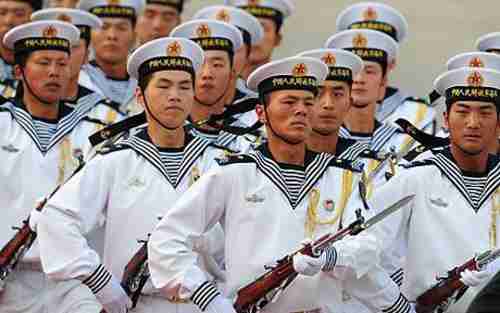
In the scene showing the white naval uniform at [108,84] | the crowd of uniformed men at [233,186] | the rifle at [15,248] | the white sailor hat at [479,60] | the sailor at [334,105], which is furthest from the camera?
the white naval uniform at [108,84]

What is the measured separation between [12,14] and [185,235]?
18.0ft

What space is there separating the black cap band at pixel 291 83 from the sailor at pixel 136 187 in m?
0.57

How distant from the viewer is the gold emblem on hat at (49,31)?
16547mm

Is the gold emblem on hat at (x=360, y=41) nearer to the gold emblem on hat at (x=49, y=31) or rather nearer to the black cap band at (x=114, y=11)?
the gold emblem on hat at (x=49, y=31)

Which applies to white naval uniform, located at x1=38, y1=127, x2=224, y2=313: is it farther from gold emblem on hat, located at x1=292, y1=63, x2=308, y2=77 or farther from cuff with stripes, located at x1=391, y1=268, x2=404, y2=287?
cuff with stripes, located at x1=391, y1=268, x2=404, y2=287

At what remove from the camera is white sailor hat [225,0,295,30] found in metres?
19.5

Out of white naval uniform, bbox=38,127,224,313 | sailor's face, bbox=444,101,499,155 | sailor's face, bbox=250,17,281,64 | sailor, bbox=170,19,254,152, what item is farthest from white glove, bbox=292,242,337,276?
sailor's face, bbox=250,17,281,64

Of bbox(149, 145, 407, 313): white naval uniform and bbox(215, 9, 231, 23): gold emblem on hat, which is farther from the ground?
bbox(215, 9, 231, 23): gold emblem on hat

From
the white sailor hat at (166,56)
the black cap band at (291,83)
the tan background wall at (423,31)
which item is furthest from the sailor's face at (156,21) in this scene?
the black cap band at (291,83)

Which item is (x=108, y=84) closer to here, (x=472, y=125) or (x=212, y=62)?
→ (x=212, y=62)

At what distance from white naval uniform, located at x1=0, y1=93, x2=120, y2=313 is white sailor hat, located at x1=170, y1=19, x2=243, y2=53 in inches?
51.7

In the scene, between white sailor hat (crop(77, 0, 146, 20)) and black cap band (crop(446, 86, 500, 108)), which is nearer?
black cap band (crop(446, 86, 500, 108))

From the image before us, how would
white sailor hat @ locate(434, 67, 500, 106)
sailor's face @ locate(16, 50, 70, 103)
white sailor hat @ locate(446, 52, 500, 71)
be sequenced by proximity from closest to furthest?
white sailor hat @ locate(434, 67, 500, 106) → sailor's face @ locate(16, 50, 70, 103) → white sailor hat @ locate(446, 52, 500, 71)

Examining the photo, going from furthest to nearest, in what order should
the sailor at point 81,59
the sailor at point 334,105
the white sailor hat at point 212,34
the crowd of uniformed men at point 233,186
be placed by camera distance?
the white sailor hat at point 212,34 → the sailor at point 81,59 → the sailor at point 334,105 → the crowd of uniformed men at point 233,186
